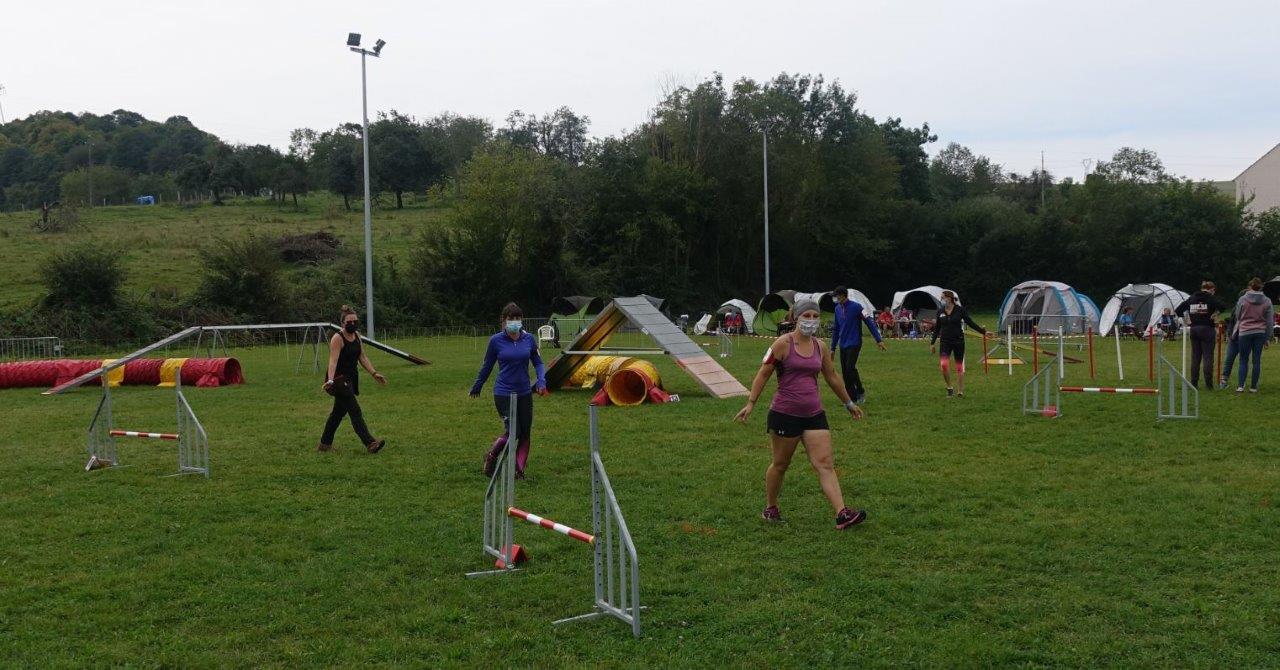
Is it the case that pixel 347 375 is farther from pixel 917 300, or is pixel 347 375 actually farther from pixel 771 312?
pixel 917 300

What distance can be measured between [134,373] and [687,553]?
17.9m

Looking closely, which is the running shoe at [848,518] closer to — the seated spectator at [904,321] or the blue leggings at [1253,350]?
the blue leggings at [1253,350]

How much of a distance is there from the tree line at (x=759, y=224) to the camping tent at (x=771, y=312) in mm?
10204

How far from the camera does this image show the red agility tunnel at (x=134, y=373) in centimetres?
2036

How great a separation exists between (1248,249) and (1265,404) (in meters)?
40.2

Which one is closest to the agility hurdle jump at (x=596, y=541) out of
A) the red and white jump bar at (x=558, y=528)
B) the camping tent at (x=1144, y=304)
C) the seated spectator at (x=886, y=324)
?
the red and white jump bar at (x=558, y=528)

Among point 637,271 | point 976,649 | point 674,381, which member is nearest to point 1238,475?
point 976,649

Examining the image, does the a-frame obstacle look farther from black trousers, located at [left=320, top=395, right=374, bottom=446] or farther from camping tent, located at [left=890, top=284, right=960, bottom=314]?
camping tent, located at [left=890, top=284, right=960, bottom=314]

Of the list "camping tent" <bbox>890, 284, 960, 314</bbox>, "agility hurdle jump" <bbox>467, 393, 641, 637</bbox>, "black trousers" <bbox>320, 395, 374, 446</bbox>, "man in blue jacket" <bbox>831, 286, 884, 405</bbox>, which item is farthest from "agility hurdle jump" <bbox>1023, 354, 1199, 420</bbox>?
"camping tent" <bbox>890, 284, 960, 314</bbox>

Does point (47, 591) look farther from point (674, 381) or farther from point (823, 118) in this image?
point (823, 118)

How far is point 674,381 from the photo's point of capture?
Answer: 63.1 ft

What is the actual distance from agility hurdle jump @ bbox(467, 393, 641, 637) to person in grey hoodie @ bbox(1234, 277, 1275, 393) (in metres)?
11.7

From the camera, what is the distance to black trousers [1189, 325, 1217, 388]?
595 inches

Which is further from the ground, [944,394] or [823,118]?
[823,118]
